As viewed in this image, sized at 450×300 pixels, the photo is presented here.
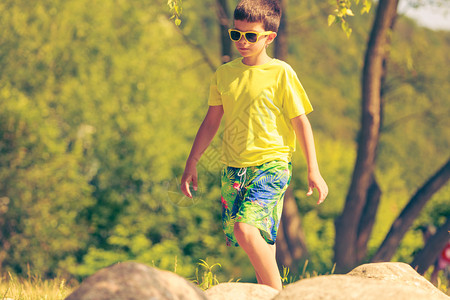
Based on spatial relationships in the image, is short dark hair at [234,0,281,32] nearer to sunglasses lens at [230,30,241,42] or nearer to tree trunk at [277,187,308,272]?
sunglasses lens at [230,30,241,42]

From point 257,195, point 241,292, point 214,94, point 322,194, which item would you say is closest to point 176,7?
point 214,94

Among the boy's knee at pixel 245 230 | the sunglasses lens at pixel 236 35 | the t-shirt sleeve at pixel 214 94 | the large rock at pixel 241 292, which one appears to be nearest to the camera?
the large rock at pixel 241 292

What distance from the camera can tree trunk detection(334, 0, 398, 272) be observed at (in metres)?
7.68

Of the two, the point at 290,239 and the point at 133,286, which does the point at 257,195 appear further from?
the point at 290,239

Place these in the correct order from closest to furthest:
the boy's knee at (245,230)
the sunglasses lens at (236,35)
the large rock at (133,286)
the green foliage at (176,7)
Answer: the large rock at (133,286) → the boy's knee at (245,230) → the sunglasses lens at (236,35) → the green foliage at (176,7)

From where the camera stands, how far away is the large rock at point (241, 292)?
9.64 ft

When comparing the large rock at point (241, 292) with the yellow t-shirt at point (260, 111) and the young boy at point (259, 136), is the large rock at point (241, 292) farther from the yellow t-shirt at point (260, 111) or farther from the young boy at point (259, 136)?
the yellow t-shirt at point (260, 111)

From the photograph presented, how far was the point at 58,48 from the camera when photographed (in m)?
19.5

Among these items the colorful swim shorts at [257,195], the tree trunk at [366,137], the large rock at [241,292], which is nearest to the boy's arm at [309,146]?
the colorful swim shorts at [257,195]

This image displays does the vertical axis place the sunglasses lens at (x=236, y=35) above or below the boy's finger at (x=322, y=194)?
above

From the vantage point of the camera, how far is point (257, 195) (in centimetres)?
326

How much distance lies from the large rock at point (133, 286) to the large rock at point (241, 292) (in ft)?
1.29

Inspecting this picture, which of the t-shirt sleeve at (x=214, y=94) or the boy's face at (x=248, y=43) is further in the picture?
the t-shirt sleeve at (x=214, y=94)

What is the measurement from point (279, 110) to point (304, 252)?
19.2ft
